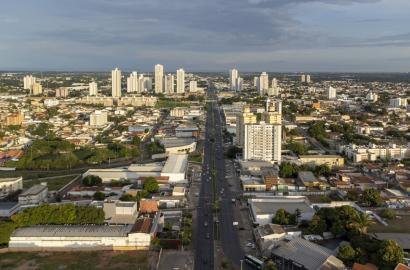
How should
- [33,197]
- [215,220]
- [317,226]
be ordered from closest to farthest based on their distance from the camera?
1. [317,226]
2. [215,220]
3. [33,197]

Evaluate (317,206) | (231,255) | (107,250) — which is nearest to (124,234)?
(107,250)

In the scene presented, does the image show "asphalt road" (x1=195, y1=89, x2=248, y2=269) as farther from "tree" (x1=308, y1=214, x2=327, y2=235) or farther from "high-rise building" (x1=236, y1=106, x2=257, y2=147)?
"tree" (x1=308, y1=214, x2=327, y2=235)

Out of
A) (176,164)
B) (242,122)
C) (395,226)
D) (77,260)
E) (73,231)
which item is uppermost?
(242,122)

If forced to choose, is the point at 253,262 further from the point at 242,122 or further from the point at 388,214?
the point at 242,122

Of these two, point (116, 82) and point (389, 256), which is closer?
point (389, 256)

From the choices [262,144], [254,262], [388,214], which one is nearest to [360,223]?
[388,214]

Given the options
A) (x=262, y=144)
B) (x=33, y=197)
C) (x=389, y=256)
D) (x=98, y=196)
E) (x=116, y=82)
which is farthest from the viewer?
(x=116, y=82)

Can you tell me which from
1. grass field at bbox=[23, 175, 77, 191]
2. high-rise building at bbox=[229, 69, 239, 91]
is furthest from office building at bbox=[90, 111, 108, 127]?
high-rise building at bbox=[229, 69, 239, 91]

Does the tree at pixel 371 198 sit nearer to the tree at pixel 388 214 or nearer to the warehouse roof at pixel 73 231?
the tree at pixel 388 214
